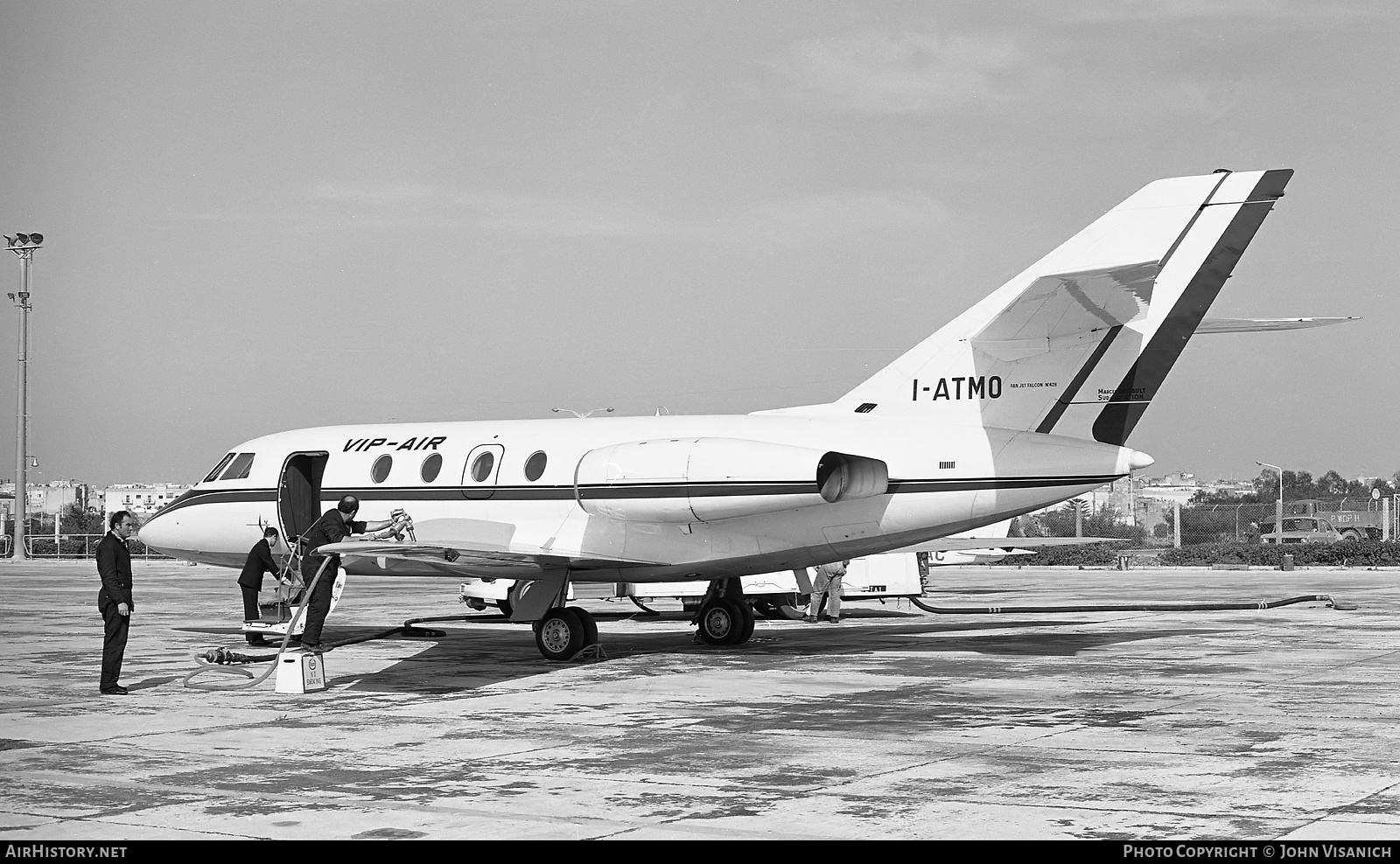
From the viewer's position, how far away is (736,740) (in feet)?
33.9

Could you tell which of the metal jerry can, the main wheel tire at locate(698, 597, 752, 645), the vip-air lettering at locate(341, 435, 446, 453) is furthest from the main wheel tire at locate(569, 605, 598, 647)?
the metal jerry can

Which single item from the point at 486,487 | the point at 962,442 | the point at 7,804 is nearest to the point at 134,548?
the point at 486,487

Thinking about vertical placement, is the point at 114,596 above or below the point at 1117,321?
below

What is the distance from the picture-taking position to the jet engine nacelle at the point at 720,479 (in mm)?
15188

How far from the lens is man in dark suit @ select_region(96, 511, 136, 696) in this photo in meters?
13.1

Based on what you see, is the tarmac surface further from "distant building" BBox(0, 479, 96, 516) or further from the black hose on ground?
"distant building" BBox(0, 479, 96, 516)

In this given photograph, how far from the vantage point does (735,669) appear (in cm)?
1536

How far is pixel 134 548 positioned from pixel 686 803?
2227 inches

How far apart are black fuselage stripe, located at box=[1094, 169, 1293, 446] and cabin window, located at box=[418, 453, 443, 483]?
7.99 m

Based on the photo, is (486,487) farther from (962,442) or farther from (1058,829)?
(1058,829)
